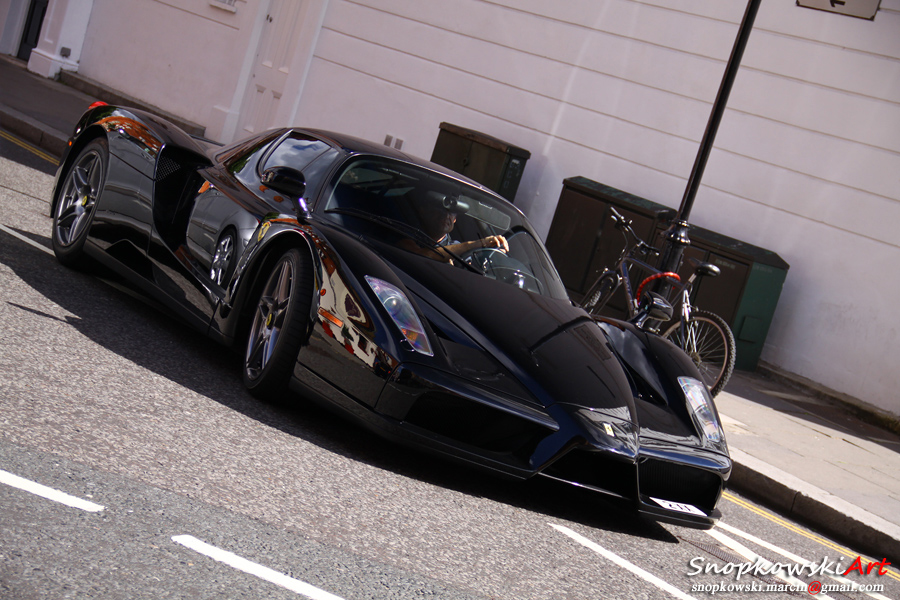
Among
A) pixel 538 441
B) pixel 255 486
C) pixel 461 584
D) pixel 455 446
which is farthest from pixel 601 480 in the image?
pixel 255 486

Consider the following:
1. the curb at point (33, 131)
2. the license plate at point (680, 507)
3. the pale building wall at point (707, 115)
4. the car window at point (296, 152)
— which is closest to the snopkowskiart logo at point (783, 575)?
the license plate at point (680, 507)

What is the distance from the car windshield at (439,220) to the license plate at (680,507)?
4.16 feet

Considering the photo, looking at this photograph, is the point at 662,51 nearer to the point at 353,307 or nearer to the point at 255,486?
the point at 353,307

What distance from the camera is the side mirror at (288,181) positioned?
4.47 m

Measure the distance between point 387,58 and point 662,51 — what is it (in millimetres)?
4070

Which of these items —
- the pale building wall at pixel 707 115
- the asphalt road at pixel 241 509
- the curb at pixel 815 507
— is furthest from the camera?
the pale building wall at pixel 707 115

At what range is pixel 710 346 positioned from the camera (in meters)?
7.27

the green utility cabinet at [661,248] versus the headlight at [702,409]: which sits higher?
the green utility cabinet at [661,248]

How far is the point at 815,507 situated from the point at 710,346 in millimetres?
2032

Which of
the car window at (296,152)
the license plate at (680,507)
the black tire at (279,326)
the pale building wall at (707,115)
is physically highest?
the pale building wall at (707,115)

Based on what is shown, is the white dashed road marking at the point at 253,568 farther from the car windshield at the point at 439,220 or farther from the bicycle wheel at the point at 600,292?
the bicycle wheel at the point at 600,292

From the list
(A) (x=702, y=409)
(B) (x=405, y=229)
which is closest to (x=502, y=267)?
(B) (x=405, y=229)

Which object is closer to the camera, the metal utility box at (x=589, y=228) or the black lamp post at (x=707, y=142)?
the black lamp post at (x=707, y=142)

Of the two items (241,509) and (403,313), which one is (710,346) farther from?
(241,509)
